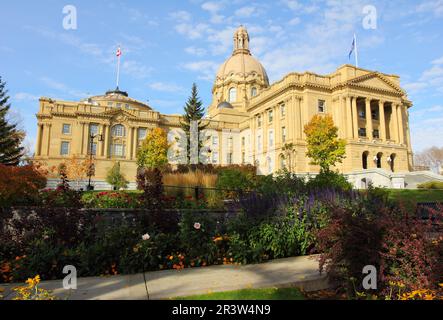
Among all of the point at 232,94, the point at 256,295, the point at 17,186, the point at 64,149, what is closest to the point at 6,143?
the point at 64,149

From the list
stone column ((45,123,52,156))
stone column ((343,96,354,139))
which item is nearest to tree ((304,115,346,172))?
stone column ((343,96,354,139))

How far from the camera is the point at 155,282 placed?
5109 millimetres

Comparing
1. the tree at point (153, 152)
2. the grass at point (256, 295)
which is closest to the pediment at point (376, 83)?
the tree at point (153, 152)

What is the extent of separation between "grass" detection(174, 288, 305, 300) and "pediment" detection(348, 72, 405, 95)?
160 ft

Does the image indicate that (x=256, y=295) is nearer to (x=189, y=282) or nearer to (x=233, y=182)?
(x=189, y=282)

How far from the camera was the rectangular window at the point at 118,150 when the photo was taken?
2374 inches

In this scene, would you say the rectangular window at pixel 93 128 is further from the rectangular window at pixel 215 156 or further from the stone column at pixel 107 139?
the rectangular window at pixel 215 156

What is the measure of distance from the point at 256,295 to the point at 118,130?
201ft

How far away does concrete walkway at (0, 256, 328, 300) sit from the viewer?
448cm

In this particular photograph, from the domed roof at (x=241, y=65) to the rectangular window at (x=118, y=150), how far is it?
1465 inches

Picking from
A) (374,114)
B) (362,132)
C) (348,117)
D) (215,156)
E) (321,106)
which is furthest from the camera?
(215,156)

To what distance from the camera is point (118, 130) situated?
60969 millimetres
